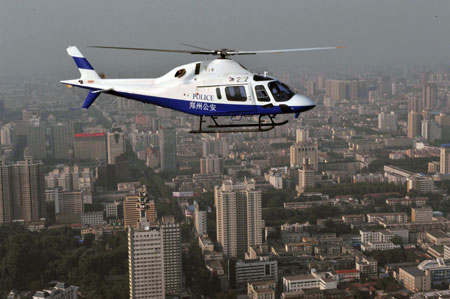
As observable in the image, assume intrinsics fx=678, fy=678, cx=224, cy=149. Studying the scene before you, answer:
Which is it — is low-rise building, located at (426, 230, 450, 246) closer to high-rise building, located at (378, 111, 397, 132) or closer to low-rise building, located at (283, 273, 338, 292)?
low-rise building, located at (283, 273, 338, 292)

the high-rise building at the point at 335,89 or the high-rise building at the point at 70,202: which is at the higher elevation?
the high-rise building at the point at 335,89

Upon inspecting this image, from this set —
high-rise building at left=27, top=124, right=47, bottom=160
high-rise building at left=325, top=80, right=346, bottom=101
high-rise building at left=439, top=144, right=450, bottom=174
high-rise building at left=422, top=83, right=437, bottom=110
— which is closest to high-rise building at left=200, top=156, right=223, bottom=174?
high-rise building at left=27, top=124, right=47, bottom=160

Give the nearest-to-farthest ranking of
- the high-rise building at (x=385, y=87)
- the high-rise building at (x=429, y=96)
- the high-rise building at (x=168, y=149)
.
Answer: the high-rise building at (x=168, y=149) < the high-rise building at (x=429, y=96) < the high-rise building at (x=385, y=87)

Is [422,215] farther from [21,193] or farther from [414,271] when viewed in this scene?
[21,193]

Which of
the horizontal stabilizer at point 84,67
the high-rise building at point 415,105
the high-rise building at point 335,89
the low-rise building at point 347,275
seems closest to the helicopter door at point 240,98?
the horizontal stabilizer at point 84,67

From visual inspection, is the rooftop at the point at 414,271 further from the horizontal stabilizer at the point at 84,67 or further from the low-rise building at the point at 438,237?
the horizontal stabilizer at the point at 84,67

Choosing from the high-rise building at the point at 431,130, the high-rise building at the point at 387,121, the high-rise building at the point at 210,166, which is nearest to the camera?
the high-rise building at the point at 210,166

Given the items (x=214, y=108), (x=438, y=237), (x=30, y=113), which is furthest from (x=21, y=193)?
(x=214, y=108)
